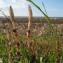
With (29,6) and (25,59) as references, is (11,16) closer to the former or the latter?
(29,6)

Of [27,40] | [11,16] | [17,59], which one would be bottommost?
[17,59]

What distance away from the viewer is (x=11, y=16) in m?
1.52

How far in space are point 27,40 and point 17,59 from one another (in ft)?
0.41

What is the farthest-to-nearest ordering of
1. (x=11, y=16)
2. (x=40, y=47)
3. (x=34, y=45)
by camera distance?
1. (x=40, y=47)
2. (x=34, y=45)
3. (x=11, y=16)

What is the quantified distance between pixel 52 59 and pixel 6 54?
31 centimetres

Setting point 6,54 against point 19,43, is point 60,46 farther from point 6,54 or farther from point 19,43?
point 6,54

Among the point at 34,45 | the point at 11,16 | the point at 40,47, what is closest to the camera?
the point at 11,16

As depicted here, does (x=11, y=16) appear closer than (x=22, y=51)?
Yes

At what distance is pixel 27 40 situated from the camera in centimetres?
166

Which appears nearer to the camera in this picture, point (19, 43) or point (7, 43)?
point (19, 43)

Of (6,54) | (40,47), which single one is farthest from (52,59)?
(6,54)

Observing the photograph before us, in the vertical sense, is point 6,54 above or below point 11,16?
below

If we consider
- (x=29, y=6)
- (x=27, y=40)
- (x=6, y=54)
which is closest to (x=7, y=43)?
(x=6, y=54)

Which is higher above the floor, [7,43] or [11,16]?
[11,16]
